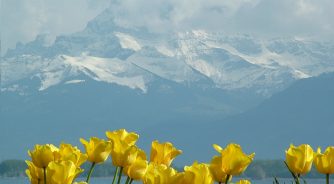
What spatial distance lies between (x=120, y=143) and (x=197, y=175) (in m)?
0.82

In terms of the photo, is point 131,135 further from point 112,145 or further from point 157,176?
point 157,176

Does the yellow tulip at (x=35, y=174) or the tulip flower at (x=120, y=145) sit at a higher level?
the tulip flower at (x=120, y=145)

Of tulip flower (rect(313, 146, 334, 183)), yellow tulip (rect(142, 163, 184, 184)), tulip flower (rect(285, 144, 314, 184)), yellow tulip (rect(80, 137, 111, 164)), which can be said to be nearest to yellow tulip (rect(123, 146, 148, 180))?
yellow tulip (rect(80, 137, 111, 164))

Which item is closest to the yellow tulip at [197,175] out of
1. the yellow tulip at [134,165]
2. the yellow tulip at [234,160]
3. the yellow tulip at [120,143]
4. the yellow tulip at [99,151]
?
the yellow tulip at [234,160]

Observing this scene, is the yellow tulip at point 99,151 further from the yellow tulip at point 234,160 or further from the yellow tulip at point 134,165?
the yellow tulip at point 234,160

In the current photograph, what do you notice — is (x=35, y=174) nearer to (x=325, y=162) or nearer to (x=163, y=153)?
(x=163, y=153)

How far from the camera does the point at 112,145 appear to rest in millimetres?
4188

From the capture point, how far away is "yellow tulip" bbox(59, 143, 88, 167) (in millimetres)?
3820

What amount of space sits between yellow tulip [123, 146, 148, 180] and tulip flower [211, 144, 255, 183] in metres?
0.36

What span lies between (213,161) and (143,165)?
1.14 feet

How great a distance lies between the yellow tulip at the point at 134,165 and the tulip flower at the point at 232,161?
36 centimetres

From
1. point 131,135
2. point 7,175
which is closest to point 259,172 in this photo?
point 7,175

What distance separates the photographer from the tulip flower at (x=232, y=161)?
Answer: 3770 mm

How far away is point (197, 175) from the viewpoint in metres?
3.44
